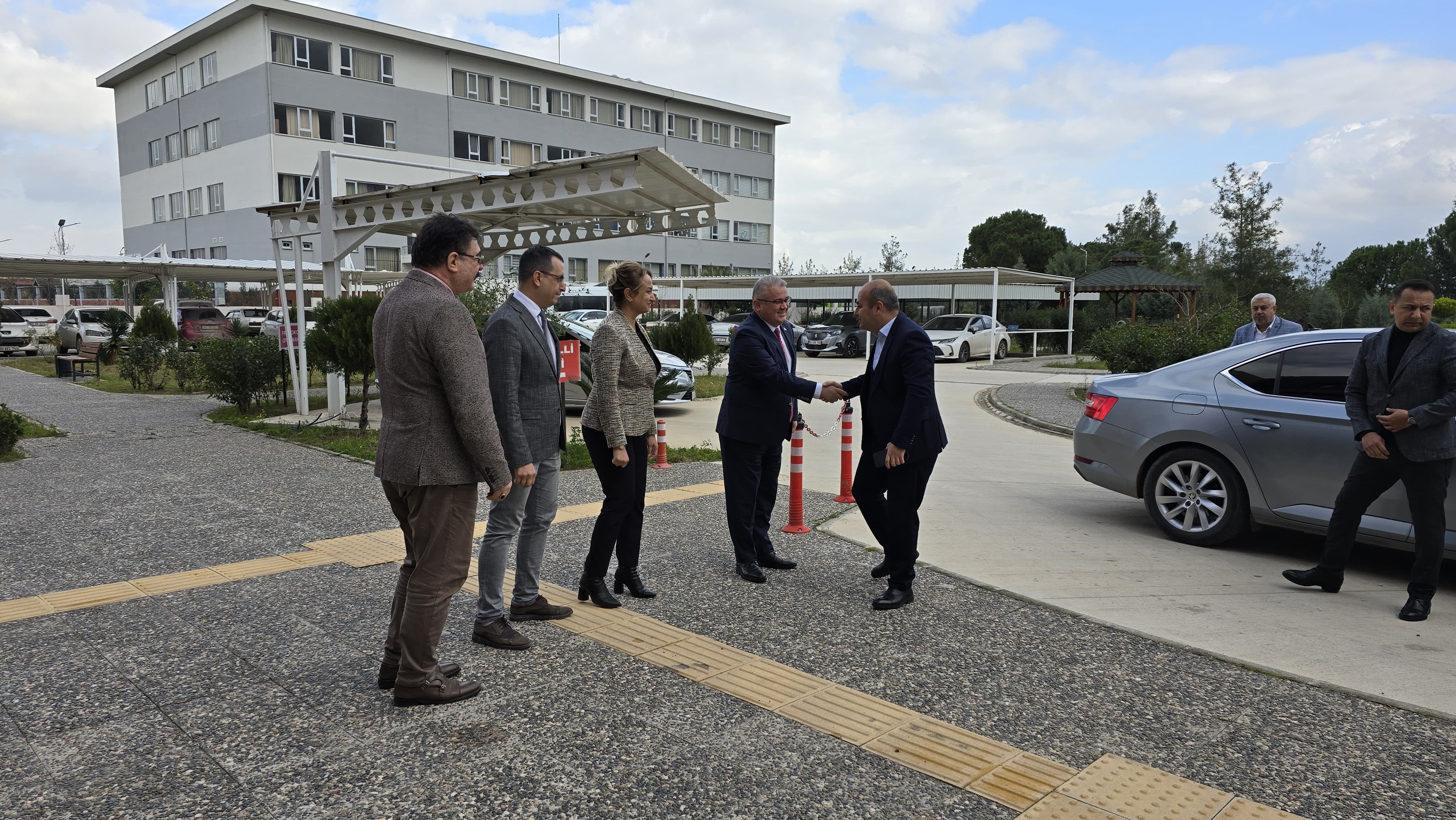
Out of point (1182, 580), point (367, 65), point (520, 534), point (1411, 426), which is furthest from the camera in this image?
point (367, 65)

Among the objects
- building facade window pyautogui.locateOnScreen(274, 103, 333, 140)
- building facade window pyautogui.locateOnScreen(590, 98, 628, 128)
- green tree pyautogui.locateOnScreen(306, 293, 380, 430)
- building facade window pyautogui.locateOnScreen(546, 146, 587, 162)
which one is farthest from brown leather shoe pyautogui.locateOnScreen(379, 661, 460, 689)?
building facade window pyautogui.locateOnScreen(590, 98, 628, 128)

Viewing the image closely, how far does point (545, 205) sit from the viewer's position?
13.4m

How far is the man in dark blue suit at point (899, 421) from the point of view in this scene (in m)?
5.07

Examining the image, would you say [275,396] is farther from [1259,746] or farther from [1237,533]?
[1259,746]

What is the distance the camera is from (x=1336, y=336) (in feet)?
20.8

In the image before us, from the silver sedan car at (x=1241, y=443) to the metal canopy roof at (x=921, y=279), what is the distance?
22.5 m

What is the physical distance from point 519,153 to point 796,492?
159 ft

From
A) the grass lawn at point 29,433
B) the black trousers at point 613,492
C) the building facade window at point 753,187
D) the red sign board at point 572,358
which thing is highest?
the building facade window at point 753,187

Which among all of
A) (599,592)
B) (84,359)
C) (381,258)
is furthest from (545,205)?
(381,258)

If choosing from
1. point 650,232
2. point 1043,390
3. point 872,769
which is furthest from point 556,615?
point 1043,390

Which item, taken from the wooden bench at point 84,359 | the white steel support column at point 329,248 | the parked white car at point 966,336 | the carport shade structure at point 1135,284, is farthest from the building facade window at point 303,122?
the carport shade structure at point 1135,284

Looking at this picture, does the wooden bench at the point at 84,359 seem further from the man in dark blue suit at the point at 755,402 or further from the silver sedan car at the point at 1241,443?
the silver sedan car at the point at 1241,443

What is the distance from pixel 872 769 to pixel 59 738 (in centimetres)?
297

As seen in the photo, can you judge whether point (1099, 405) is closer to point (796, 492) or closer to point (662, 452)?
point (796, 492)
